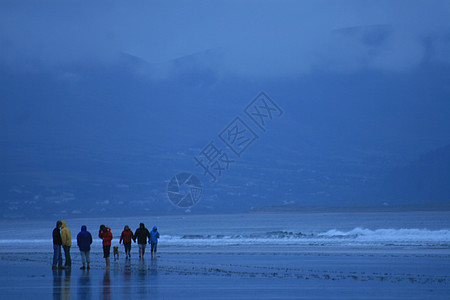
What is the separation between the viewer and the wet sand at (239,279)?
17562mm

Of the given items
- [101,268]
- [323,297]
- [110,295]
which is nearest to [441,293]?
[323,297]

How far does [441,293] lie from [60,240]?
1415 centimetres

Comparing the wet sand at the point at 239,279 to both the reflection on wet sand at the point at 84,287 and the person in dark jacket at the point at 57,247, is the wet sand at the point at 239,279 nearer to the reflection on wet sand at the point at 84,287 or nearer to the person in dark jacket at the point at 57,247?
the reflection on wet sand at the point at 84,287

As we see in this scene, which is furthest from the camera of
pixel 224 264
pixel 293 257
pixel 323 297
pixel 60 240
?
pixel 293 257

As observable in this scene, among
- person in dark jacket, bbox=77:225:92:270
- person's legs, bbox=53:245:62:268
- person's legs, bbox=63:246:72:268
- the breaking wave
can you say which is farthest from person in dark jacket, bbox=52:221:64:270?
the breaking wave

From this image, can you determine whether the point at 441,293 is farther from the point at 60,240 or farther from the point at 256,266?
the point at 60,240

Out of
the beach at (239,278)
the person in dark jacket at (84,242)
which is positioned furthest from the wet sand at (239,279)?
the person in dark jacket at (84,242)

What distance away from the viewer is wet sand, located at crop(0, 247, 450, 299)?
17.6 meters

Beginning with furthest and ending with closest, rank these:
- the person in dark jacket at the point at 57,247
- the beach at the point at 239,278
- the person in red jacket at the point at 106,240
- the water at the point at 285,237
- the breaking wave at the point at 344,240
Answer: the breaking wave at the point at 344,240 < the water at the point at 285,237 < the person in red jacket at the point at 106,240 < the person in dark jacket at the point at 57,247 < the beach at the point at 239,278

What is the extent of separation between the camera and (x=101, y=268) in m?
26.2

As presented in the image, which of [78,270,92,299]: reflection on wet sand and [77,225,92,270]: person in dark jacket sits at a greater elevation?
[77,225,92,270]: person in dark jacket

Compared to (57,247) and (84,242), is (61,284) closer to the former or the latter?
(84,242)

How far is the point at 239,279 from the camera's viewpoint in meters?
21.4

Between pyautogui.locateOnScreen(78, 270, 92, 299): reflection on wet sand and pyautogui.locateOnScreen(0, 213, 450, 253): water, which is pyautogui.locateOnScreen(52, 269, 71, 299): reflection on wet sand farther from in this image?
pyautogui.locateOnScreen(0, 213, 450, 253): water
